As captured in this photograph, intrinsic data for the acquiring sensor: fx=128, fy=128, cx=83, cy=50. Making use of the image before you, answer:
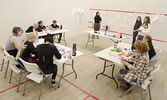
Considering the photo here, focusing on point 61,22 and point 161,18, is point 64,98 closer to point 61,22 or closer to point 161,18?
point 61,22

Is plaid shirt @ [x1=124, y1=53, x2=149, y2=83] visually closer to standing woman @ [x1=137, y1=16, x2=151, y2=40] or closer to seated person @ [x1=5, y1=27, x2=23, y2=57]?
seated person @ [x1=5, y1=27, x2=23, y2=57]

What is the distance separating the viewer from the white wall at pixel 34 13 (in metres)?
4.62

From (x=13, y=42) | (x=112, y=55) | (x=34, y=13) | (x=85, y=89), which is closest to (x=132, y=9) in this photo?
(x=112, y=55)

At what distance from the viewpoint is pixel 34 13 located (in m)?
5.34

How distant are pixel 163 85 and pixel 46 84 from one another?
9.47 feet

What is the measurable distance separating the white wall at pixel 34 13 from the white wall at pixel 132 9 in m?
1.42

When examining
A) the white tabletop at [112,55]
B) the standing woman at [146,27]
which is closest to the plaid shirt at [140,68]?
the white tabletop at [112,55]

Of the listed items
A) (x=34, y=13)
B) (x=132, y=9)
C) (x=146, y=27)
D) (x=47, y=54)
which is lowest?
(x=47, y=54)

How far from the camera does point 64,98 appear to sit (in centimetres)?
261

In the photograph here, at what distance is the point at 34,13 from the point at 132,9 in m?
4.71

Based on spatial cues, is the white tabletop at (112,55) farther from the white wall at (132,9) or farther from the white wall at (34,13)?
the white wall at (34,13)

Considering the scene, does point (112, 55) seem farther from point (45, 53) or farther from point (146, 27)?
point (146, 27)

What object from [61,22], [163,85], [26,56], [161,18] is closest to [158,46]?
[161,18]

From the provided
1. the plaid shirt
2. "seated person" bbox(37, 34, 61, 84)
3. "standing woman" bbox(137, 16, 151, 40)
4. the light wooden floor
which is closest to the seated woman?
the plaid shirt
